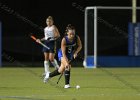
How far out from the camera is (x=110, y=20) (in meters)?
27.3

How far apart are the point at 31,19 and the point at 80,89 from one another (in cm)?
1427

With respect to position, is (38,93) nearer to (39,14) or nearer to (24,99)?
(24,99)

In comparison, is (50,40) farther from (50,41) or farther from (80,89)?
(80,89)

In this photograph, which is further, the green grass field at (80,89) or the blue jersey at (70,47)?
the blue jersey at (70,47)

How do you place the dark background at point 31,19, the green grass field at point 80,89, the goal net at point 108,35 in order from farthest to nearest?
the dark background at point 31,19, the goal net at point 108,35, the green grass field at point 80,89

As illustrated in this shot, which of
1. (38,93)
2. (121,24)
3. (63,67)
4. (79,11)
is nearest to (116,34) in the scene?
(121,24)

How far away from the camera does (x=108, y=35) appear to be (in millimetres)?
27656

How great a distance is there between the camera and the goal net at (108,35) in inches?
1056

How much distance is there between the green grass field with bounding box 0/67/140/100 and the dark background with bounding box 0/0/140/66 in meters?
7.25

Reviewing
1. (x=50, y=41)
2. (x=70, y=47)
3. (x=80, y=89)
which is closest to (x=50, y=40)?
(x=50, y=41)

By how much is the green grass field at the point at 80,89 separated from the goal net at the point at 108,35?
3.49 m

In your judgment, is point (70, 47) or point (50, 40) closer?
point (70, 47)

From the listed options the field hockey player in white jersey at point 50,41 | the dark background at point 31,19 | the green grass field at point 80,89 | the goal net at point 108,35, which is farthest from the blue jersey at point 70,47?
the dark background at point 31,19

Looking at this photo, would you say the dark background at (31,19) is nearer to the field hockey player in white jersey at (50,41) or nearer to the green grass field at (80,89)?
the green grass field at (80,89)
